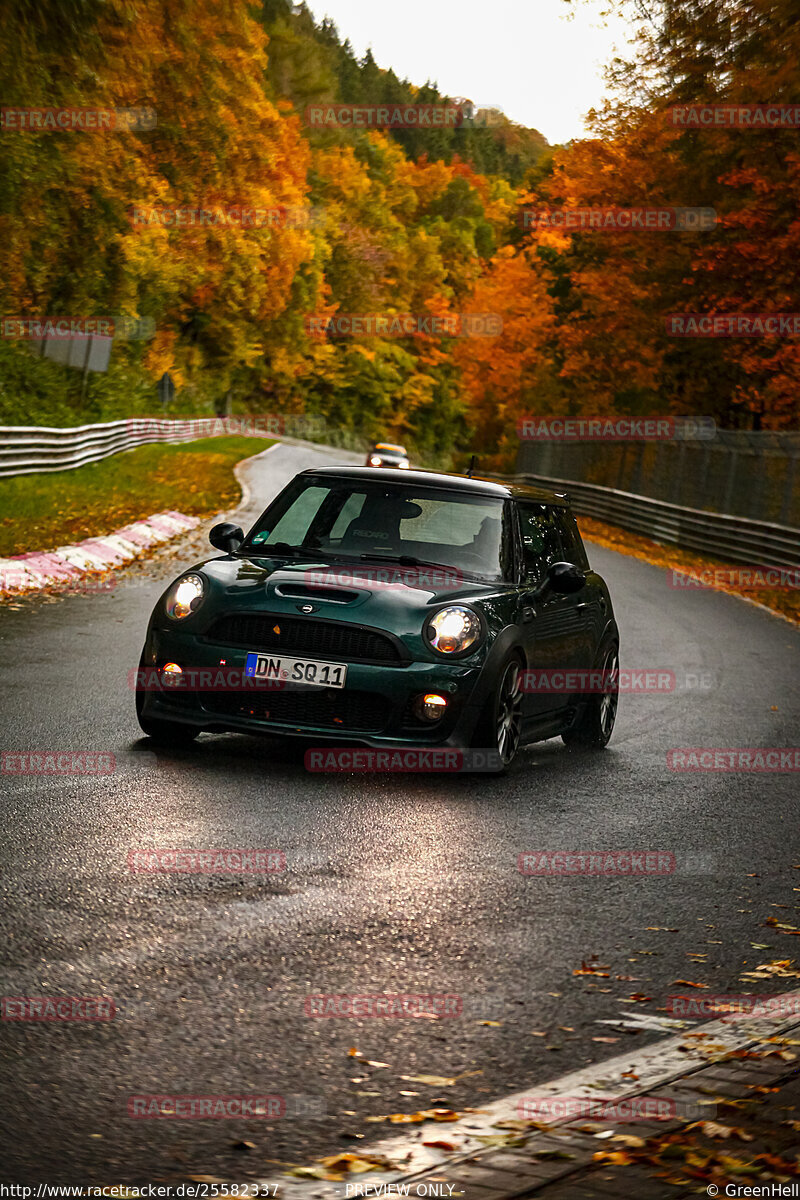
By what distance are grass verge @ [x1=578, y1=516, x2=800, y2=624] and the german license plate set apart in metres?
13.7

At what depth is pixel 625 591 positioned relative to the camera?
22.3 m

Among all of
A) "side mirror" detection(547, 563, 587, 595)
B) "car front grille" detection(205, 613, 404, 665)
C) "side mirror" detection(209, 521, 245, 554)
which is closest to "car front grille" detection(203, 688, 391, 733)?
"car front grille" detection(205, 613, 404, 665)

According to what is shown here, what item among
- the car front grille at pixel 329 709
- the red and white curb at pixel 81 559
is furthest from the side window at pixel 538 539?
the red and white curb at pixel 81 559

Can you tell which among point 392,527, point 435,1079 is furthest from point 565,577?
point 435,1079

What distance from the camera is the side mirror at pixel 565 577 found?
9.21 meters

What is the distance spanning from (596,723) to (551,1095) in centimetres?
622

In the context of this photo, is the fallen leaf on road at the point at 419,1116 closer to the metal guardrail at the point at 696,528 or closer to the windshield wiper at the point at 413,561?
the windshield wiper at the point at 413,561

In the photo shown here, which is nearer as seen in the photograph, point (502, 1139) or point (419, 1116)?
point (502, 1139)

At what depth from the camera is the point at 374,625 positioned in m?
8.13

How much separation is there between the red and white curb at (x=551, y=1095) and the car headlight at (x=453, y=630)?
3.44m

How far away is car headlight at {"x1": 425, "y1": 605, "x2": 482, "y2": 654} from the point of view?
8.21 meters

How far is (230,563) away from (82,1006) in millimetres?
4604

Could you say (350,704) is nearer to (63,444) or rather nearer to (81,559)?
(81,559)

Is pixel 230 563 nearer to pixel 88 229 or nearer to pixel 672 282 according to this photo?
pixel 88 229
